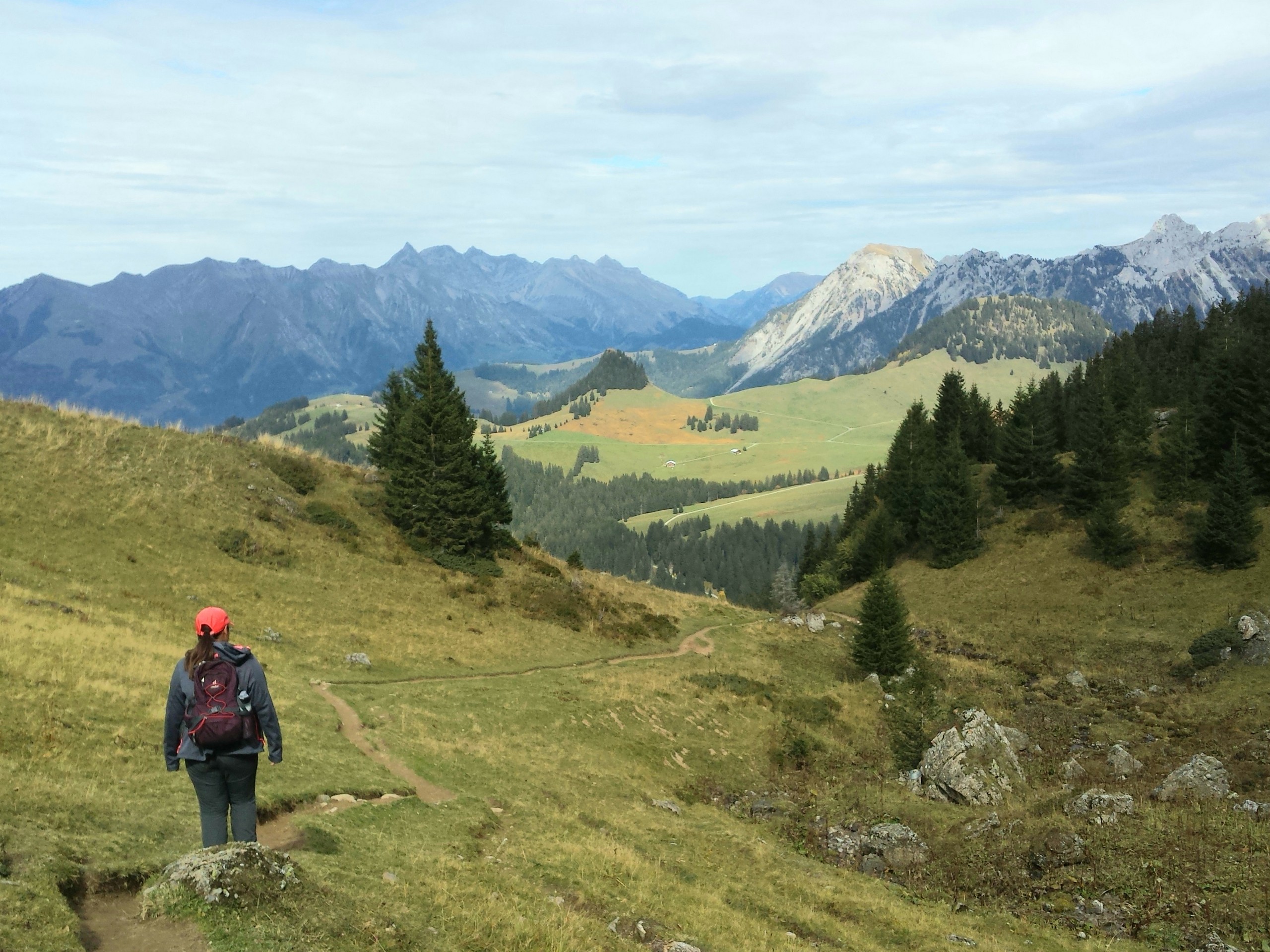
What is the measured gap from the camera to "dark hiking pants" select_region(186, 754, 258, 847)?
1153 cm

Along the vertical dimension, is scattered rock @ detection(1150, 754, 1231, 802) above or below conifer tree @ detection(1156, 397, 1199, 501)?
below

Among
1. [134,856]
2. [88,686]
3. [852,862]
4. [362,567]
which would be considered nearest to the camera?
[134,856]

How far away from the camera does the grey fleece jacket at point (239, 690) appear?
37.2 feet

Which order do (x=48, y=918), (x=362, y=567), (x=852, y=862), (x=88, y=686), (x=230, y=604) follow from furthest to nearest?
(x=362, y=567) < (x=230, y=604) < (x=852, y=862) < (x=88, y=686) < (x=48, y=918)

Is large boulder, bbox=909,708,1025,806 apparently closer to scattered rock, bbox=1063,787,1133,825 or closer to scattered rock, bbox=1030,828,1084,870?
scattered rock, bbox=1063,787,1133,825

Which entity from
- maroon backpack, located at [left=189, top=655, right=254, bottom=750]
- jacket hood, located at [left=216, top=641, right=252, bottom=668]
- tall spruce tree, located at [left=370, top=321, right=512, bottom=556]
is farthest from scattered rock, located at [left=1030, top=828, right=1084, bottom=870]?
tall spruce tree, located at [left=370, top=321, right=512, bottom=556]

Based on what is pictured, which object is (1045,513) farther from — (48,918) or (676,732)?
(48,918)

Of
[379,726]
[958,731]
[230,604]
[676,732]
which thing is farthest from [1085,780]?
[230,604]

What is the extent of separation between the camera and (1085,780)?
34094 millimetres

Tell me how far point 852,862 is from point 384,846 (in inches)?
670

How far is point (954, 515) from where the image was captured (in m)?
84.4

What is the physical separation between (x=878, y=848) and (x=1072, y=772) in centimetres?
1387

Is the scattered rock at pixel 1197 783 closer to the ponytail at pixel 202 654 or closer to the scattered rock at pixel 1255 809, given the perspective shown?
the scattered rock at pixel 1255 809

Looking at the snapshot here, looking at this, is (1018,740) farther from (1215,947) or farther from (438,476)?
(438,476)
